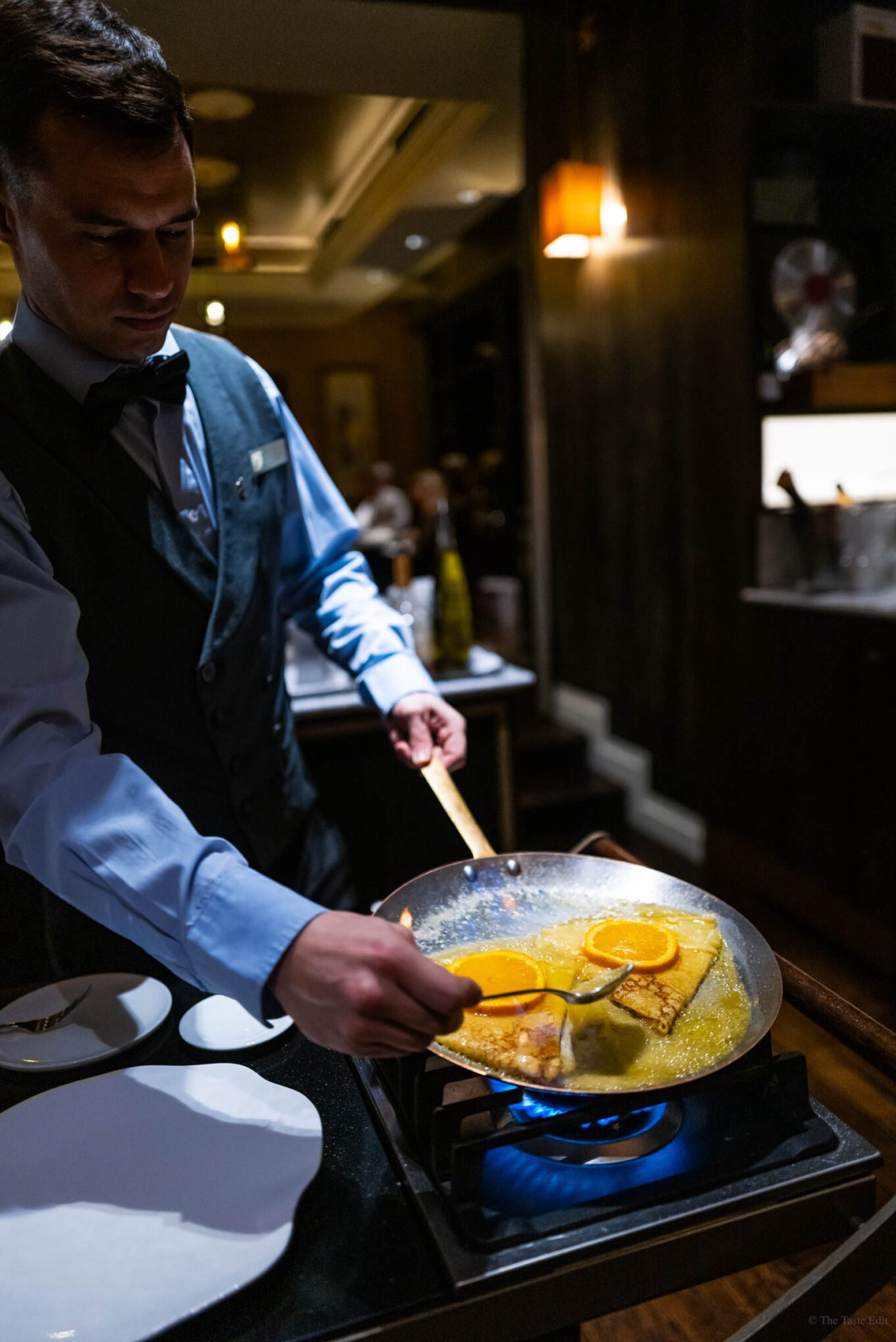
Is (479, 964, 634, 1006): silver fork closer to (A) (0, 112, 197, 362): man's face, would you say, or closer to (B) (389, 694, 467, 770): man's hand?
(B) (389, 694, 467, 770): man's hand

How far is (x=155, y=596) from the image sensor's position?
121 centimetres

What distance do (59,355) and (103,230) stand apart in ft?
0.75

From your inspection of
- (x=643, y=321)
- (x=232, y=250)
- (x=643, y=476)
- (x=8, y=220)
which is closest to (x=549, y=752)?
(x=643, y=476)

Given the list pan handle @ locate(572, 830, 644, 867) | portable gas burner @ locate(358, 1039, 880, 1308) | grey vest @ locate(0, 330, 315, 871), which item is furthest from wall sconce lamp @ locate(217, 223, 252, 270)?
portable gas burner @ locate(358, 1039, 880, 1308)

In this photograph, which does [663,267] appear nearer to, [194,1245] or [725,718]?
[725,718]

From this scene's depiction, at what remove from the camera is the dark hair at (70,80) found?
2.87ft

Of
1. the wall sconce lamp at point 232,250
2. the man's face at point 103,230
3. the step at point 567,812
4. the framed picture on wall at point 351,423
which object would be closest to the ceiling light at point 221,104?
the wall sconce lamp at point 232,250

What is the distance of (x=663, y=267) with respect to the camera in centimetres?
362

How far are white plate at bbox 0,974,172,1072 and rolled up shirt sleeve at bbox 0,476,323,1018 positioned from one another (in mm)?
189

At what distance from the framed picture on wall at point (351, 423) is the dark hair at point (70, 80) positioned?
24.0ft

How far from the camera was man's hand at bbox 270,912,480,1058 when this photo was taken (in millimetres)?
607

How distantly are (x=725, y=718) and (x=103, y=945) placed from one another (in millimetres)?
2594

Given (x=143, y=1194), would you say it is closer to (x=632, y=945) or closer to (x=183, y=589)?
(x=632, y=945)

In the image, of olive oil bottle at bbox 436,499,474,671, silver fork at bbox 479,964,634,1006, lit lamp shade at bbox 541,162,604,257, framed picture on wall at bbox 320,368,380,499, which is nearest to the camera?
silver fork at bbox 479,964,634,1006
